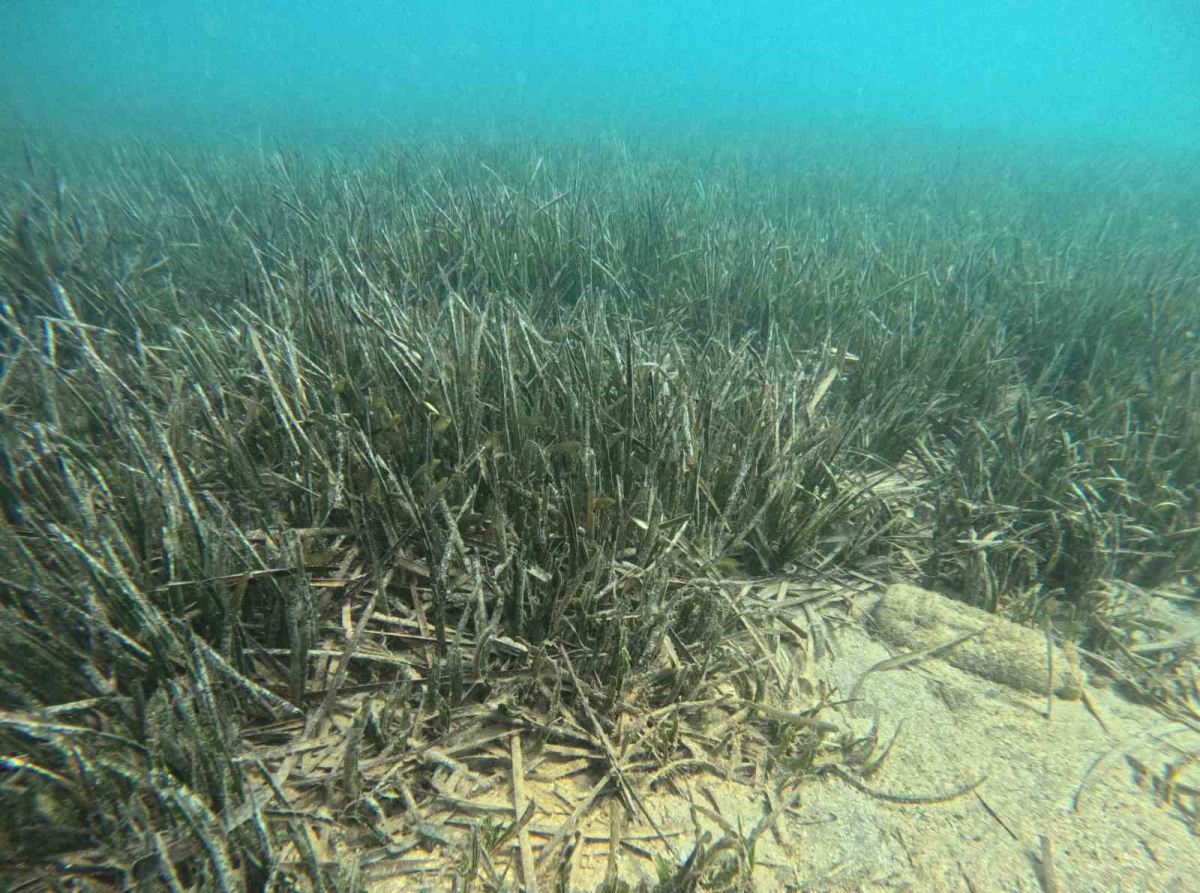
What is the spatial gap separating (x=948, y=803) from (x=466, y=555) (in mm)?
1458

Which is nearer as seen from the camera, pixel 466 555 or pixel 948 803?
pixel 948 803

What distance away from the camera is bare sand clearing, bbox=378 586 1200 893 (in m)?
1.38

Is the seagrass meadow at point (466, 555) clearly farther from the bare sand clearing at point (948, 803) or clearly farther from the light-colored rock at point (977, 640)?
the light-colored rock at point (977, 640)

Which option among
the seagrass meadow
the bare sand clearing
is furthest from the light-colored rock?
the seagrass meadow

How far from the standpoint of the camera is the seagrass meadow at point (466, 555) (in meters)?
1.26

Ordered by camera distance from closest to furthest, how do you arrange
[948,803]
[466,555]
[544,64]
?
[948,803] < [466,555] < [544,64]

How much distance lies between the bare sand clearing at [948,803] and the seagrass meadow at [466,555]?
1.4 inches

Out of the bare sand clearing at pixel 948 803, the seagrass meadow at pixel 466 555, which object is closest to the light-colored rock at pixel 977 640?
the bare sand clearing at pixel 948 803

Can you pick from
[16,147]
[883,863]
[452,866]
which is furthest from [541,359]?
[16,147]

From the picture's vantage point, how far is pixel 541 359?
2461 millimetres

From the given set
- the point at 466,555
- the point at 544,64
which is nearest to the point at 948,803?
the point at 466,555

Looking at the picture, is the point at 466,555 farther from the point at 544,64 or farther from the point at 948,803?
the point at 544,64

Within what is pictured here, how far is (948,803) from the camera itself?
1545 millimetres

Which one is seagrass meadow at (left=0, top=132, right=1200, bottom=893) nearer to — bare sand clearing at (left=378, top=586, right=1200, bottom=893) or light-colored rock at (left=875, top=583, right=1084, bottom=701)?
bare sand clearing at (left=378, top=586, right=1200, bottom=893)
